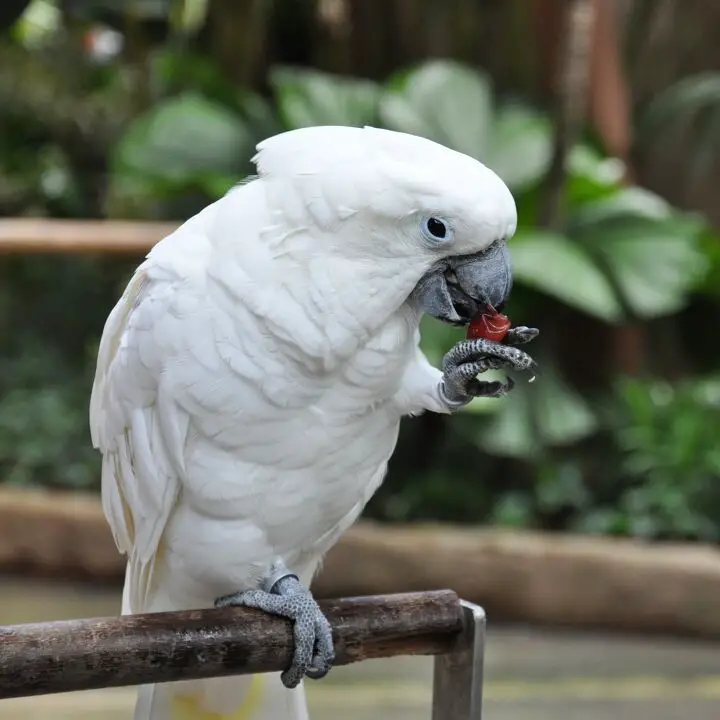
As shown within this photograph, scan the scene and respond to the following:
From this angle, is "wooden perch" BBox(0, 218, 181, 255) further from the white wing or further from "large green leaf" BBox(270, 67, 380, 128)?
the white wing

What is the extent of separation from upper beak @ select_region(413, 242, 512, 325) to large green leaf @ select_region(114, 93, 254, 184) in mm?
2717

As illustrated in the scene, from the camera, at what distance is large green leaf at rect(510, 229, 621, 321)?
3297 mm

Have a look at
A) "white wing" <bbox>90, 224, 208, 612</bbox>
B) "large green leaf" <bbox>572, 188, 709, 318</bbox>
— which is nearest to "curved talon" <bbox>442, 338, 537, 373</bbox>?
"white wing" <bbox>90, 224, 208, 612</bbox>

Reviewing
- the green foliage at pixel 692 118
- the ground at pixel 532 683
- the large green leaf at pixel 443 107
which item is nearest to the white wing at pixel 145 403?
the ground at pixel 532 683

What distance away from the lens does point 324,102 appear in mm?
3697

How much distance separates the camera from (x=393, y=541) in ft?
10.7

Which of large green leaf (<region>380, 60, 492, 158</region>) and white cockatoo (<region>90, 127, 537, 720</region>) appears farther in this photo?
large green leaf (<region>380, 60, 492, 158</region>)

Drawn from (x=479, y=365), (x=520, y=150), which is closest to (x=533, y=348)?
(x=520, y=150)

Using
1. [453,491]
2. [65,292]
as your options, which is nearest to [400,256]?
[453,491]

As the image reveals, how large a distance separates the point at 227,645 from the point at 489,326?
0.47 metres

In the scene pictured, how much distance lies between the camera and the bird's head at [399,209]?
104 cm

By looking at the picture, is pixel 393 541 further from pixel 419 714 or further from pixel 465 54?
pixel 465 54

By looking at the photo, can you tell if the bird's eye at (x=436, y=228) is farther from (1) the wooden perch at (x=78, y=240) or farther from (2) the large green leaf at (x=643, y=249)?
(2) the large green leaf at (x=643, y=249)

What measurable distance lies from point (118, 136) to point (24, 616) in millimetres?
2672
